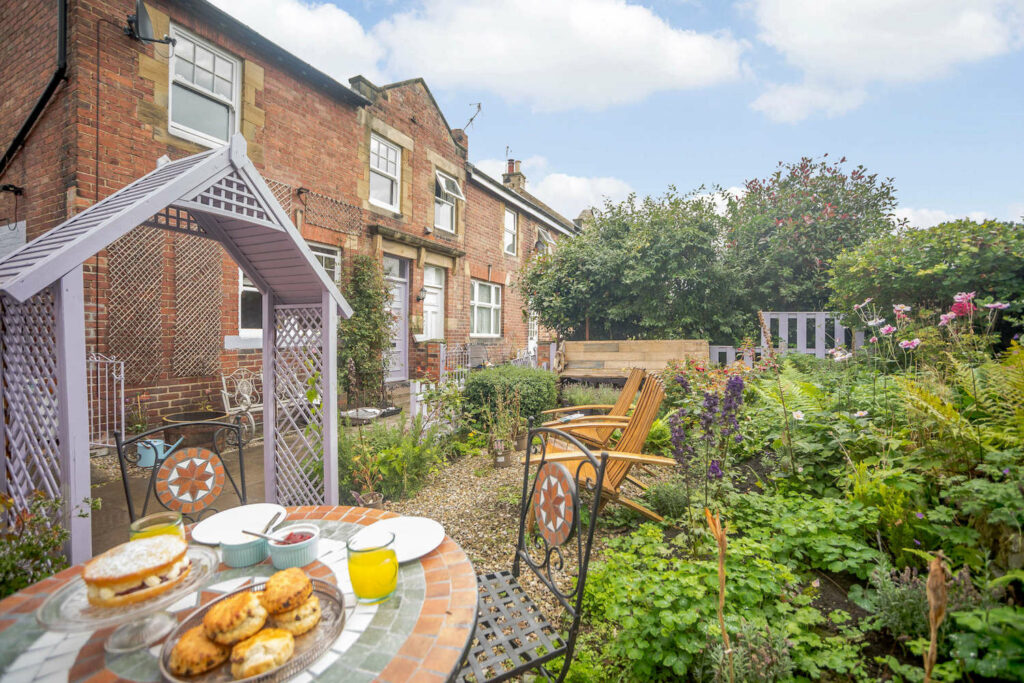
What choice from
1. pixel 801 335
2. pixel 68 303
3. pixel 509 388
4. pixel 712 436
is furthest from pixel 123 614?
pixel 801 335

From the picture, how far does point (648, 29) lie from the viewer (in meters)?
5.76

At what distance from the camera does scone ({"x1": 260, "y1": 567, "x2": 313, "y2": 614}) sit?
100 cm

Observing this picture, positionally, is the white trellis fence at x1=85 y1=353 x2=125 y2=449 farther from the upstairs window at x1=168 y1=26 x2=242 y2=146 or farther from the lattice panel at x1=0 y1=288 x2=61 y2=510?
the lattice panel at x1=0 y1=288 x2=61 y2=510

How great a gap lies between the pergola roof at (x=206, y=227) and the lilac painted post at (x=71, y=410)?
12 centimetres

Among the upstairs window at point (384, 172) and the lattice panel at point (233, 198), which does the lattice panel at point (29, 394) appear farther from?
the upstairs window at point (384, 172)

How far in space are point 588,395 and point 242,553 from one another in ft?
16.8

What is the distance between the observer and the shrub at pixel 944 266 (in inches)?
169

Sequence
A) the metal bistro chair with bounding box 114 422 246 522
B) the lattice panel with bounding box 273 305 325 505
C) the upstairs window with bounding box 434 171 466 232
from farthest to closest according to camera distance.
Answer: the upstairs window with bounding box 434 171 466 232
the lattice panel with bounding box 273 305 325 505
the metal bistro chair with bounding box 114 422 246 522

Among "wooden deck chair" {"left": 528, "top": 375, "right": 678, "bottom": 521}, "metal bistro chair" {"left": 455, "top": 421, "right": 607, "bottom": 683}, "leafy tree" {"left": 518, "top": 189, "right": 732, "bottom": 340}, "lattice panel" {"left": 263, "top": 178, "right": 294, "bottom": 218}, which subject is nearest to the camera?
"metal bistro chair" {"left": 455, "top": 421, "right": 607, "bottom": 683}

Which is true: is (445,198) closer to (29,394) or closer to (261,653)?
(29,394)

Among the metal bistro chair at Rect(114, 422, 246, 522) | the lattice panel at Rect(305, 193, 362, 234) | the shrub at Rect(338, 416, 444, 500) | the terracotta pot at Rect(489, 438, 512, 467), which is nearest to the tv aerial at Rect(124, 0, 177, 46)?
the lattice panel at Rect(305, 193, 362, 234)

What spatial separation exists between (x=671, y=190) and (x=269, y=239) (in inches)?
263

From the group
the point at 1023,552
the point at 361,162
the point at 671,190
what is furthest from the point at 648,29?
the point at 1023,552

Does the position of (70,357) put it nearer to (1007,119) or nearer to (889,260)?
(1007,119)
